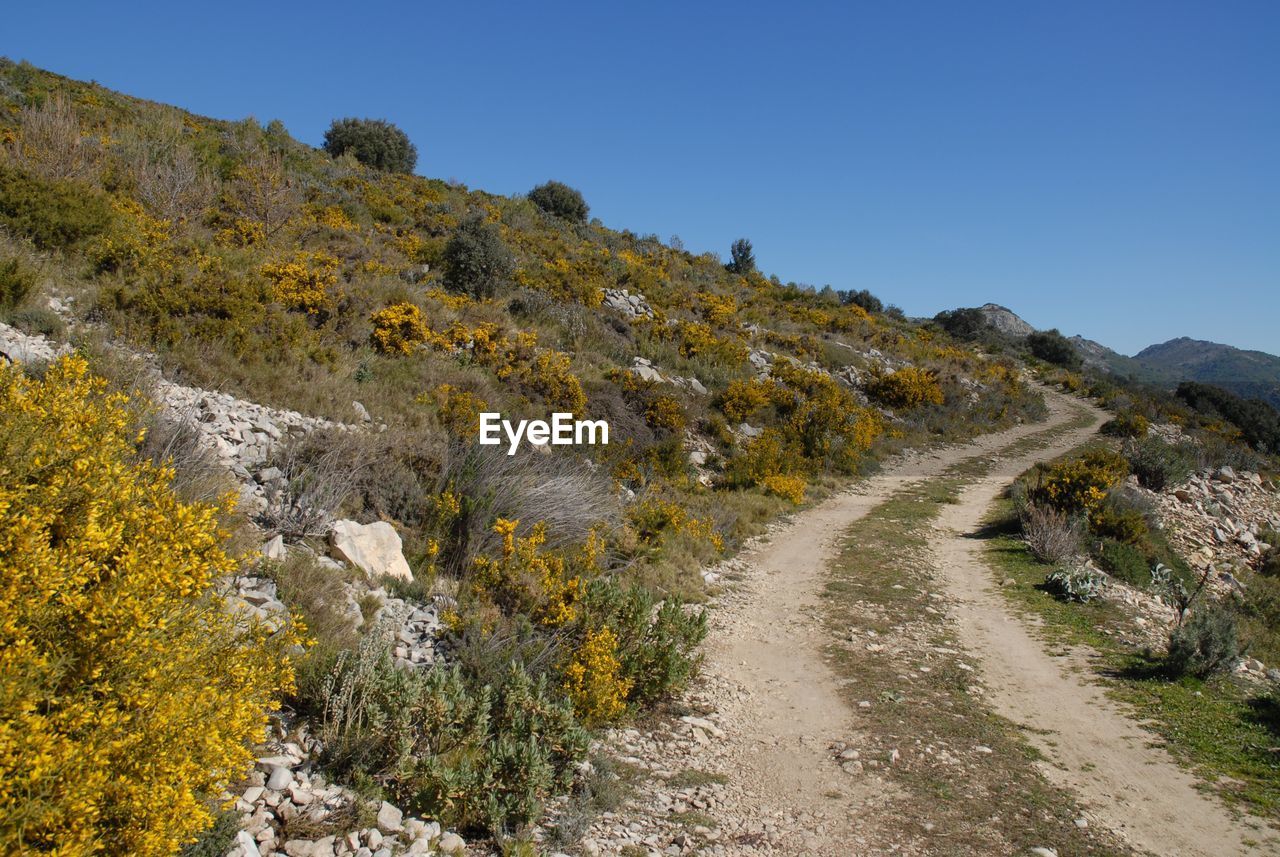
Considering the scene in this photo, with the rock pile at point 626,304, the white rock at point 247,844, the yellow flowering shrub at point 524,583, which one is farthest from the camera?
the rock pile at point 626,304

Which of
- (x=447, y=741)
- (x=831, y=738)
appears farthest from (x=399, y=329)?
(x=831, y=738)

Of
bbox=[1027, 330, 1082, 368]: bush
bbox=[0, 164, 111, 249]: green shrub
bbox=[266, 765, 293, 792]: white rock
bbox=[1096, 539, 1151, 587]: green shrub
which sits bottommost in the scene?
bbox=[266, 765, 293, 792]: white rock

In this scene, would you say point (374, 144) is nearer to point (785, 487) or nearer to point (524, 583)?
point (785, 487)

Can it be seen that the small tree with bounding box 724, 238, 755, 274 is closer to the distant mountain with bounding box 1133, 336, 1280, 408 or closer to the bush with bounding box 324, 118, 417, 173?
the bush with bounding box 324, 118, 417, 173

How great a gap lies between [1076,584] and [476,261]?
46.1 ft

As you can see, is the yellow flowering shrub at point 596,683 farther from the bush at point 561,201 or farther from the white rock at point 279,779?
the bush at point 561,201

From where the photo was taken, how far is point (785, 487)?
46.9ft

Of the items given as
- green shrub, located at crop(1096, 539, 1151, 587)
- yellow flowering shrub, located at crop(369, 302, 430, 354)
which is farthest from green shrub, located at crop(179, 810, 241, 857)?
green shrub, located at crop(1096, 539, 1151, 587)

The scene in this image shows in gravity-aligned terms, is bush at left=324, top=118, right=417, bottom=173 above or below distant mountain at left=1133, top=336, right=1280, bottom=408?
below

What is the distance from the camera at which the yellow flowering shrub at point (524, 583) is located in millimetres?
6367

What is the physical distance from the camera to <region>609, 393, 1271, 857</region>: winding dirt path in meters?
4.49

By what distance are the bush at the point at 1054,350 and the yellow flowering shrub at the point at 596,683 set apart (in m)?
50.6

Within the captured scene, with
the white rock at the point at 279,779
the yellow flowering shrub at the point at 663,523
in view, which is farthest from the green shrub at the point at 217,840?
the yellow flowering shrub at the point at 663,523

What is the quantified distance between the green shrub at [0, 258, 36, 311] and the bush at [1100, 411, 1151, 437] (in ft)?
99.2
